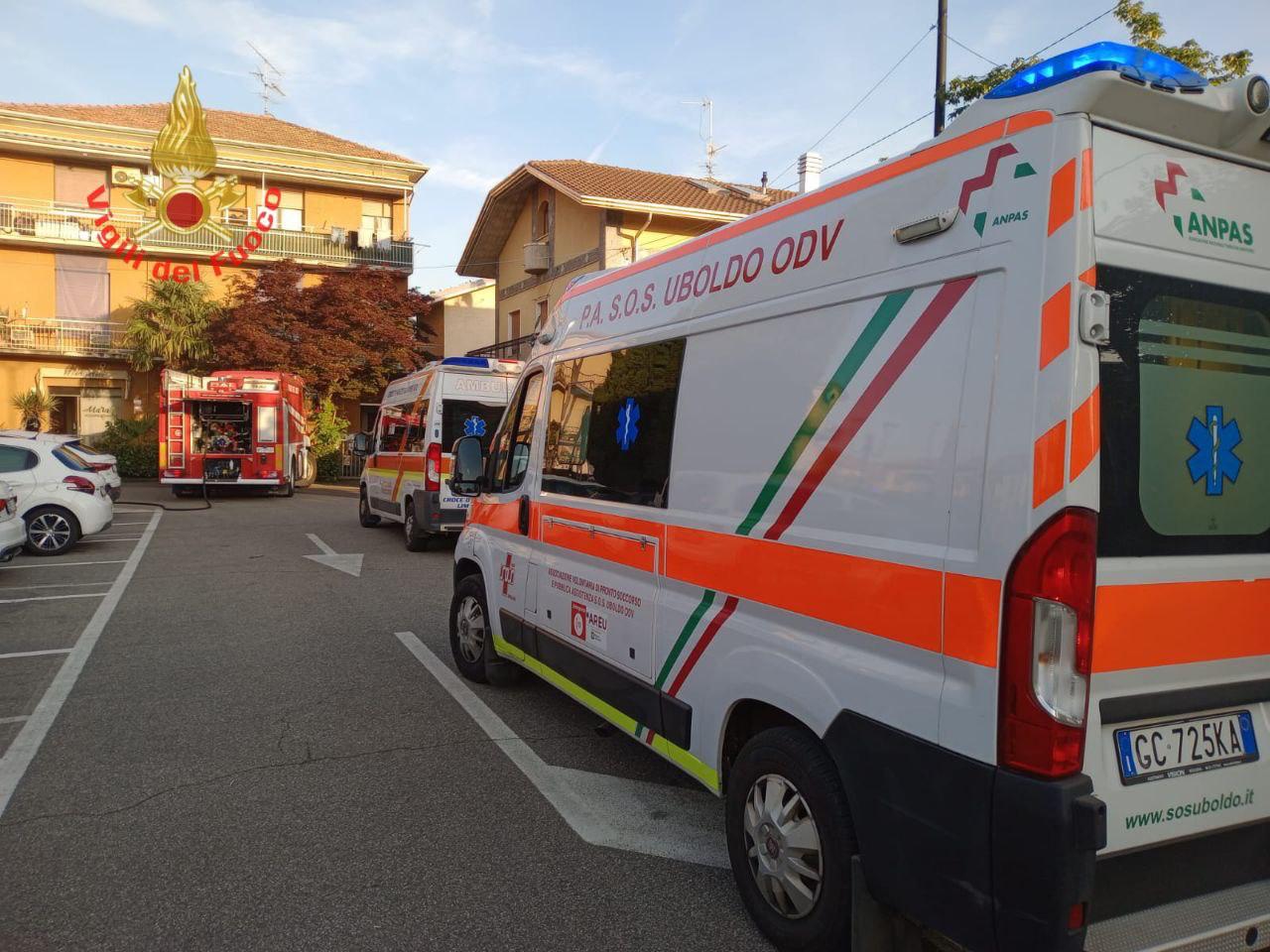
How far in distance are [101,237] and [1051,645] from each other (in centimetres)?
3403

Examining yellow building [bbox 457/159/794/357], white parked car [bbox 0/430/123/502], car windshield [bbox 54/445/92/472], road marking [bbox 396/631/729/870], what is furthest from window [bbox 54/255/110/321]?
road marking [bbox 396/631/729/870]

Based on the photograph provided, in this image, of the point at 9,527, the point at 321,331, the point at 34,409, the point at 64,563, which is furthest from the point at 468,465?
the point at 34,409

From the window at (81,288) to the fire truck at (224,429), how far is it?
1241 cm

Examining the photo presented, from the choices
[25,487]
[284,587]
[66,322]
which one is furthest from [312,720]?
[66,322]

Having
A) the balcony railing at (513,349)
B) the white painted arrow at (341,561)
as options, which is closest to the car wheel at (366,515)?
the white painted arrow at (341,561)

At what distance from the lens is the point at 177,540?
42.9ft

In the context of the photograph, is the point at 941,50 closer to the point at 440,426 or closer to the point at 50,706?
the point at 440,426

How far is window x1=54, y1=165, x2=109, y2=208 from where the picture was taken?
1155 inches

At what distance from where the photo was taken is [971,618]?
2121 millimetres

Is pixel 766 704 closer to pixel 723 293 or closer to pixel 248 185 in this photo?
pixel 723 293

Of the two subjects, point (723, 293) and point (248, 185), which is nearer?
point (723, 293)

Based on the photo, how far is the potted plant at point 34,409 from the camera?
27391 millimetres

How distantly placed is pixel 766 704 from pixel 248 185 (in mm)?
33928
